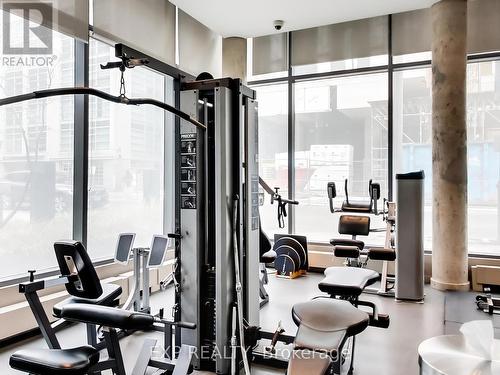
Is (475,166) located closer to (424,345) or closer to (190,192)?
(190,192)

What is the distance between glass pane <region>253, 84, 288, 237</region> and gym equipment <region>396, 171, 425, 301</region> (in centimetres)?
217

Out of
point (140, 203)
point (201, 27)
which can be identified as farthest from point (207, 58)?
point (140, 203)

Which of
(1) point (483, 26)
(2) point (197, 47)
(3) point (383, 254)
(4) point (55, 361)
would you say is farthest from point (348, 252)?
(2) point (197, 47)

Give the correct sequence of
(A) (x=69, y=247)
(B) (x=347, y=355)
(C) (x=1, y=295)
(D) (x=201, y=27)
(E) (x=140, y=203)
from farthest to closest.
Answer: (D) (x=201, y=27)
(E) (x=140, y=203)
(C) (x=1, y=295)
(B) (x=347, y=355)
(A) (x=69, y=247)

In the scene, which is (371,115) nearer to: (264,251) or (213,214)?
(264,251)

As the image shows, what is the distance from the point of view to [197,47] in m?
5.80

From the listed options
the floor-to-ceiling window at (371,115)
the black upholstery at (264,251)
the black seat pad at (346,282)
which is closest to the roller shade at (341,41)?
the floor-to-ceiling window at (371,115)

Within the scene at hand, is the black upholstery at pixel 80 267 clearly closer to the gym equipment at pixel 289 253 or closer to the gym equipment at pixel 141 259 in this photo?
the gym equipment at pixel 141 259

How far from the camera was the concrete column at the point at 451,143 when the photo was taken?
4645mm

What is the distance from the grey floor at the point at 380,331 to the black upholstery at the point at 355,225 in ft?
2.53

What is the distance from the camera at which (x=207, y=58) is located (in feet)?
19.9

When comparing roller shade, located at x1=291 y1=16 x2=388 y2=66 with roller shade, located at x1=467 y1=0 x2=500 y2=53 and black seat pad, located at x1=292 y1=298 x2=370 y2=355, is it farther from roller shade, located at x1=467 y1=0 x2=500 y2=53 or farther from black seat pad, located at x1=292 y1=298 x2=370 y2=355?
black seat pad, located at x1=292 y1=298 x2=370 y2=355

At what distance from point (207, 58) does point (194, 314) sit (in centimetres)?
441

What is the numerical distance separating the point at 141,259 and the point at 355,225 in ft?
8.29
